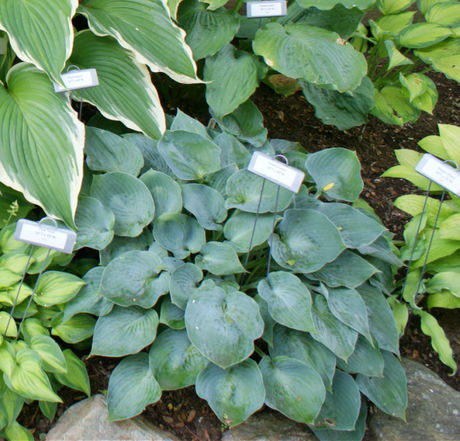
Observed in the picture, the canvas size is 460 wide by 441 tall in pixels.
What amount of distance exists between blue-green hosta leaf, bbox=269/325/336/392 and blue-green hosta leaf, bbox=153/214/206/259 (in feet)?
1.18

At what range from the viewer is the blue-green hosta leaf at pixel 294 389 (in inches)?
43.3

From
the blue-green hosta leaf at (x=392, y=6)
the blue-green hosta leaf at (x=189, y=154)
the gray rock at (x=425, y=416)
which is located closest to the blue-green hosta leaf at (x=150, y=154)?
the blue-green hosta leaf at (x=189, y=154)

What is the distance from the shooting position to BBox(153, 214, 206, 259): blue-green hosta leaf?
128 cm

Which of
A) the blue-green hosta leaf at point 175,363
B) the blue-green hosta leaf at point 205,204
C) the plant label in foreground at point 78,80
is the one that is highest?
the plant label in foreground at point 78,80

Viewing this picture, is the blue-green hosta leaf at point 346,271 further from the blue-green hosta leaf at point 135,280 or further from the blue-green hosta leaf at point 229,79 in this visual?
the blue-green hosta leaf at point 229,79

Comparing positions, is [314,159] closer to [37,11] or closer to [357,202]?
[357,202]

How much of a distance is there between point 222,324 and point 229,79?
3.14 ft

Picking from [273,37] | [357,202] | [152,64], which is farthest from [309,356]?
[273,37]

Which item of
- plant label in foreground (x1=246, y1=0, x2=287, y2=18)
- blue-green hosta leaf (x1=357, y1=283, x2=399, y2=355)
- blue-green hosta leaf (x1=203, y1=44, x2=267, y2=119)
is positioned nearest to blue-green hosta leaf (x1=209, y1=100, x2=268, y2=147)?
blue-green hosta leaf (x1=203, y1=44, x2=267, y2=119)

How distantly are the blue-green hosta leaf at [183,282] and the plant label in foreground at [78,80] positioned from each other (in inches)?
23.9

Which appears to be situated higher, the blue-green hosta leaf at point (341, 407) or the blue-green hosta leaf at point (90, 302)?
the blue-green hosta leaf at point (90, 302)

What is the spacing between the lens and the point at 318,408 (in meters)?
1.09

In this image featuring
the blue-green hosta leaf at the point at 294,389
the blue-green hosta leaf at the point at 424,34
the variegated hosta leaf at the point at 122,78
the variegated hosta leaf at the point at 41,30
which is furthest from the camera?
the blue-green hosta leaf at the point at 424,34

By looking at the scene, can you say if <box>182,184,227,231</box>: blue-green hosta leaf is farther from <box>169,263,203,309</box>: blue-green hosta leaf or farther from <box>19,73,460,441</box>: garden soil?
<box>19,73,460,441</box>: garden soil
